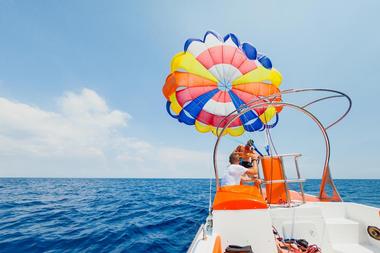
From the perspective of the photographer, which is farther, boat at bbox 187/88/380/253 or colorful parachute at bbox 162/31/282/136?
colorful parachute at bbox 162/31/282/136

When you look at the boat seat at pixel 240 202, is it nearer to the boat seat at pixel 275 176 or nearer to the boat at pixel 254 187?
the boat at pixel 254 187

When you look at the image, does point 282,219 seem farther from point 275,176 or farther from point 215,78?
point 215,78

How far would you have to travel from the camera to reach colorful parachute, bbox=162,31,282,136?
820 cm

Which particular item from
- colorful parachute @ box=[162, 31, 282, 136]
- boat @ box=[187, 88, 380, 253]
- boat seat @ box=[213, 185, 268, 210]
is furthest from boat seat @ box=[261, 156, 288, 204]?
colorful parachute @ box=[162, 31, 282, 136]

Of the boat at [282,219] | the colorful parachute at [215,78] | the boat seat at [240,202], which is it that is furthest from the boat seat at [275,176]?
the colorful parachute at [215,78]

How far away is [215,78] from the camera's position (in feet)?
28.5

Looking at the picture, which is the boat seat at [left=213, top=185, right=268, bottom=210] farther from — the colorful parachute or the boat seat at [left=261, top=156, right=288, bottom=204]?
the colorful parachute

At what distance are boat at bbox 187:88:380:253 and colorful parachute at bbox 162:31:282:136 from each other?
10.1 ft

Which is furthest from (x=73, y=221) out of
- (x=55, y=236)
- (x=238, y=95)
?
(x=238, y=95)

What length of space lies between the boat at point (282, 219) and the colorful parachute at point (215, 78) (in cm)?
309

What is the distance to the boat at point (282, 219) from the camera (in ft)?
10.1

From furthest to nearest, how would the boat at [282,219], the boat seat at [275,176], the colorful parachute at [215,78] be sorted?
the colorful parachute at [215,78] → the boat seat at [275,176] → the boat at [282,219]

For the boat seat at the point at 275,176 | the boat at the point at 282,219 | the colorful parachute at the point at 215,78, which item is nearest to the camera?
the boat at the point at 282,219

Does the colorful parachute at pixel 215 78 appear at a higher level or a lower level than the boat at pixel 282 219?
higher
